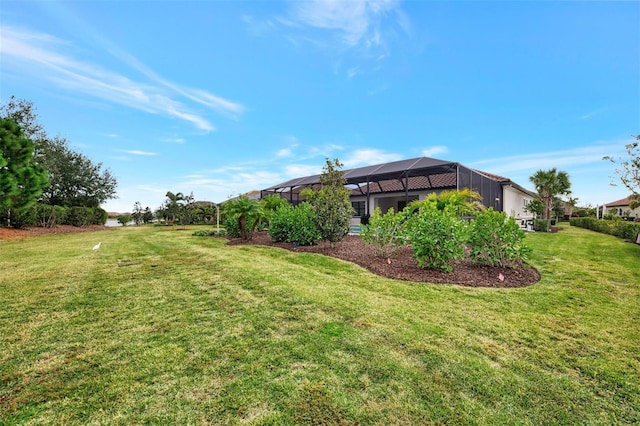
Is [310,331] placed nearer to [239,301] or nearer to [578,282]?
[239,301]

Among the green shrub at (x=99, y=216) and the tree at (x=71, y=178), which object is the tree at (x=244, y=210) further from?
the green shrub at (x=99, y=216)

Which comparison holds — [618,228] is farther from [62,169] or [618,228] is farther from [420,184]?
[62,169]

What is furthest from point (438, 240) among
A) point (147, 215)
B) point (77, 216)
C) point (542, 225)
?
point (147, 215)

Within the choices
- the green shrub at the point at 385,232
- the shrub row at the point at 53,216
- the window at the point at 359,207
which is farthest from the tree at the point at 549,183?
the shrub row at the point at 53,216

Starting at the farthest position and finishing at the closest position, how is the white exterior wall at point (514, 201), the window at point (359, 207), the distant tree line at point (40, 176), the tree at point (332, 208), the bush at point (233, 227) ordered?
the window at point (359, 207) < the white exterior wall at point (514, 201) < the bush at point (233, 227) < the tree at point (332, 208) < the distant tree line at point (40, 176)

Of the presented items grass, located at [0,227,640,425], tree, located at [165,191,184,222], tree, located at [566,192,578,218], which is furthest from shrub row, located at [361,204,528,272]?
tree, located at [566,192,578,218]

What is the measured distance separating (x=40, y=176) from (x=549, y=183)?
34.0 m

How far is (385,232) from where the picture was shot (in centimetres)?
707

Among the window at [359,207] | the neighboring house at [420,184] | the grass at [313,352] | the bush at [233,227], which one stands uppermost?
the neighboring house at [420,184]

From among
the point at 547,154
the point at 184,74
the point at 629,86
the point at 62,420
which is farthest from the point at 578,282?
the point at 547,154

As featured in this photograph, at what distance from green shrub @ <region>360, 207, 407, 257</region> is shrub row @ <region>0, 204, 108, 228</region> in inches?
648

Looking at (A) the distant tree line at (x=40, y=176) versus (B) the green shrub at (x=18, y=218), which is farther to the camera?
(B) the green shrub at (x=18, y=218)

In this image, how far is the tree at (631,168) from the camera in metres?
10.5

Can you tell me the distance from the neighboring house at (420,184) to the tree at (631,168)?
5448 millimetres
